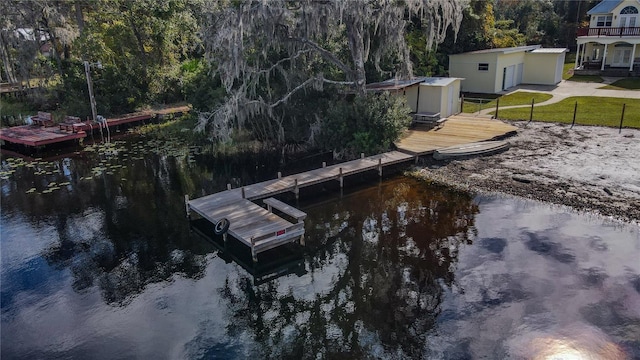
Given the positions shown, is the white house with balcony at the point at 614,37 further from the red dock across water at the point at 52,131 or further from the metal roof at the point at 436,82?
the red dock across water at the point at 52,131

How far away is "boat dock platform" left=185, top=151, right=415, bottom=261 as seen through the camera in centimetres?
1318

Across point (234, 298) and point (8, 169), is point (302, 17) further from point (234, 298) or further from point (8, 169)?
point (8, 169)

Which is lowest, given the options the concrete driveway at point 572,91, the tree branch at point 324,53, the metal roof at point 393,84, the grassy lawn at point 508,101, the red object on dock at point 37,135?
the red object on dock at point 37,135

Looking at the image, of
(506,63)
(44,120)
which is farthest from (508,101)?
(44,120)

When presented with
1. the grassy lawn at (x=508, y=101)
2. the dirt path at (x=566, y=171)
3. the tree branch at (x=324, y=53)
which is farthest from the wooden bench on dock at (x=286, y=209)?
the grassy lawn at (x=508, y=101)

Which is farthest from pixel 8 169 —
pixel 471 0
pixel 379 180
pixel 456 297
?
pixel 471 0

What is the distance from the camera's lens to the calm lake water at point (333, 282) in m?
9.62

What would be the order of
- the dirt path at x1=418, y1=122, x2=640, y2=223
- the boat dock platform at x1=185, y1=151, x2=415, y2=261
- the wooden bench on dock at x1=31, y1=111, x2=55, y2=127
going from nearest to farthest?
the boat dock platform at x1=185, y1=151, x2=415, y2=261
the dirt path at x1=418, y1=122, x2=640, y2=223
the wooden bench on dock at x1=31, y1=111, x2=55, y2=127

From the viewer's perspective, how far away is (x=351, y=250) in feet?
44.2

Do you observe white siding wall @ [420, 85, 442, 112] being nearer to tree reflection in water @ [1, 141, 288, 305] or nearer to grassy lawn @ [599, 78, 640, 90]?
tree reflection in water @ [1, 141, 288, 305]

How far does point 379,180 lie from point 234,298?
9.33m

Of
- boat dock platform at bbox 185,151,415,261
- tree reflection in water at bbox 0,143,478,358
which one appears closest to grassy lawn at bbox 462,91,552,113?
boat dock platform at bbox 185,151,415,261

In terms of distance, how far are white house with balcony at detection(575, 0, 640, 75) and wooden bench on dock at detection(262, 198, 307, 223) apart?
3492 cm

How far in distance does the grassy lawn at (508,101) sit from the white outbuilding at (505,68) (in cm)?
167
